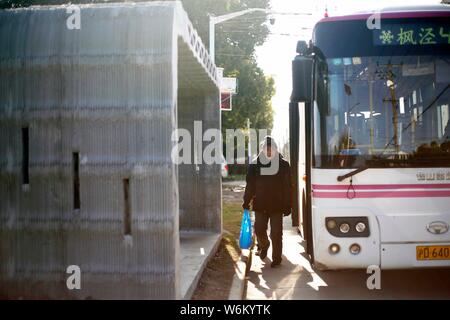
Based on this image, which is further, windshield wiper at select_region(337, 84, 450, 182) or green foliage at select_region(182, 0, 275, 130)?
green foliage at select_region(182, 0, 275, 130)

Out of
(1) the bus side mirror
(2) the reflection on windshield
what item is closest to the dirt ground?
(2) the reflection on windshield

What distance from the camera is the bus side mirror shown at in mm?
6473

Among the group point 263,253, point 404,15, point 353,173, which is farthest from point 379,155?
point 263,253

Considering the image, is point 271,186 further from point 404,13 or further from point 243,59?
point 243,59

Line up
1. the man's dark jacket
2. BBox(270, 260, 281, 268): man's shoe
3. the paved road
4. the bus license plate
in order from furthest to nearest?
BBox(270, 260, 281, 268): man's shoe, the man's dark jacket, the paved road, the bus license plate

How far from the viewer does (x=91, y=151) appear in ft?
18.3

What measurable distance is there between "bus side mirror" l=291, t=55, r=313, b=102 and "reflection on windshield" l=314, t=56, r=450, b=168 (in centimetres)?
26

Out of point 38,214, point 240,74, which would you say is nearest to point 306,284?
point 38,214

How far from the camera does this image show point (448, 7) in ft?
21.4

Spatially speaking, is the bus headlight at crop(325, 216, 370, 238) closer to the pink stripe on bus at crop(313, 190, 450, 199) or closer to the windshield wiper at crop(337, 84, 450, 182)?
the pink stripe on bus at crop(313, 190, 450, 199)

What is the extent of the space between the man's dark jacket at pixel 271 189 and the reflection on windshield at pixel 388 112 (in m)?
1.91

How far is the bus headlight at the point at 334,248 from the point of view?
6.27m

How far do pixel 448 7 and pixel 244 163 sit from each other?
33918 mm

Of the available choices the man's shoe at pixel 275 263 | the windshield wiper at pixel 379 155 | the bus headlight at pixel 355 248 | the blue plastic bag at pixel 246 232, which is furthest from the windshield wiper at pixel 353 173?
the blue plastic bag at pixel 246 232
